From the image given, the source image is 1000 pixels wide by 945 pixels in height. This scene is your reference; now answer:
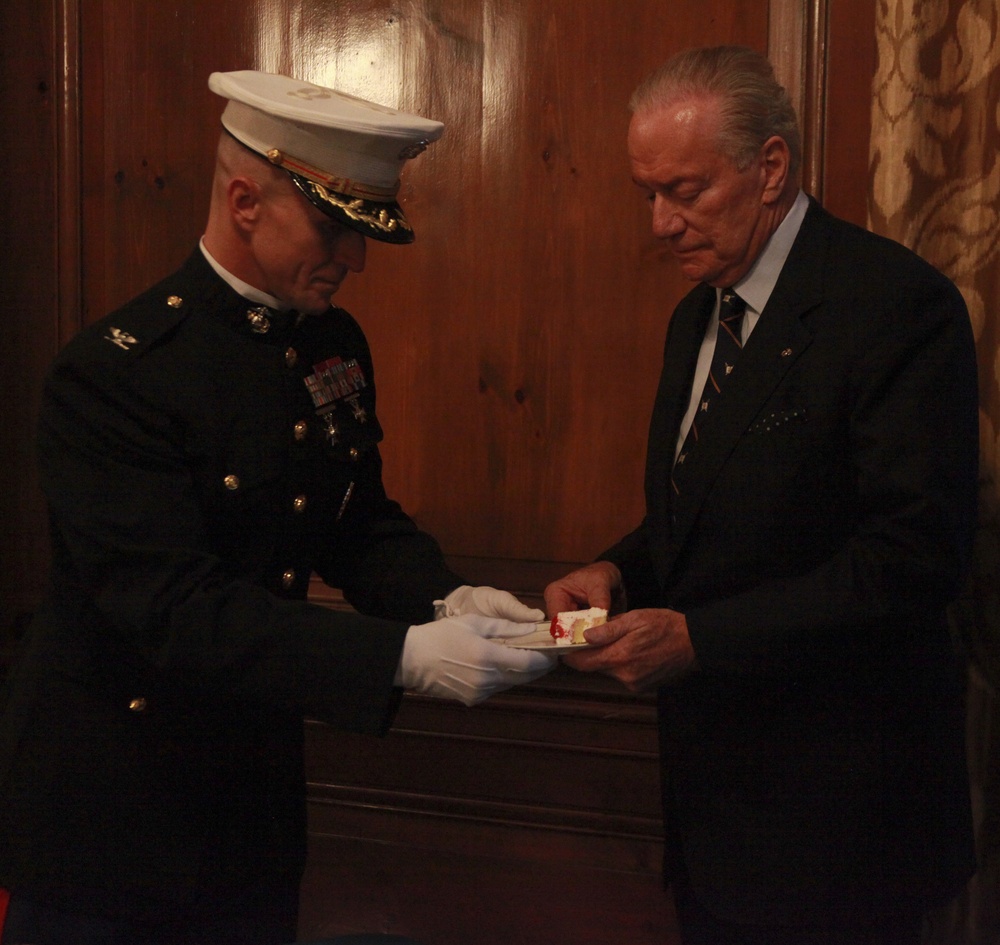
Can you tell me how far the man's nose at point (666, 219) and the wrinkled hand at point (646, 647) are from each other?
547mm

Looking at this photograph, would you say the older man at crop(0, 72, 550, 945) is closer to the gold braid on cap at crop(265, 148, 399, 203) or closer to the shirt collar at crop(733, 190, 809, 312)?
the gold braid on cap at crop(265, 148, 399, 203)

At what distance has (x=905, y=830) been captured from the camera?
5.16 feet

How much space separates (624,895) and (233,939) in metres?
1.18

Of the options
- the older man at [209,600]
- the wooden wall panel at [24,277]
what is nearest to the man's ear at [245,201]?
the older man at [209,600]

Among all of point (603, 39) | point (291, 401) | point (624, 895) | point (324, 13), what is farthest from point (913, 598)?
point (324, 13)

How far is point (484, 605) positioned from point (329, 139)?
74 cm

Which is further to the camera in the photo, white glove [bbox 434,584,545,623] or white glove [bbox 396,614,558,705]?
white glove [bbox 434,584,545,623]

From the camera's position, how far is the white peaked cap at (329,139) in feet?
4.99

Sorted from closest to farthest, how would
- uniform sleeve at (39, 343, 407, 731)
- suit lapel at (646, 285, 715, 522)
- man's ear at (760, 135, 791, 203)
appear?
1. uniform sleeve at (39, 343, 407, 731)
2. man's ear at (760, 135, 791, 203)
3. suit lapel at (646, 285, 715, 522)

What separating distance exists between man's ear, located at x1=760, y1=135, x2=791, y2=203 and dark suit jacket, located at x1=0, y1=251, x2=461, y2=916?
0.70 metres

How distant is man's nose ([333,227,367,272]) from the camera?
1.60m

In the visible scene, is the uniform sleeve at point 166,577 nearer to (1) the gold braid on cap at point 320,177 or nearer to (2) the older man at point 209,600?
(2) the older man at point 209,600

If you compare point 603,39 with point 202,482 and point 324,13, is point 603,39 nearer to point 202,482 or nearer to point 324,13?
point 324,13

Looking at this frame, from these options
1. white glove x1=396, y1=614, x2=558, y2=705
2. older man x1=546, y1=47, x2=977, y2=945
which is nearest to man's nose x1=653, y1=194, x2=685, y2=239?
older man x1=546, y1=47, x2=977, y2=945
